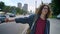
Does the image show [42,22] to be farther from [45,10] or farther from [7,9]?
[7,9]

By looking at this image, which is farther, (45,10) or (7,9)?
(7,9)

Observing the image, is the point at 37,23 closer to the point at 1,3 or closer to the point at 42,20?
the point at 42,20

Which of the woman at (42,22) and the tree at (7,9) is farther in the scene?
the tree at (7,9)

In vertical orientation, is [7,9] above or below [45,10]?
below

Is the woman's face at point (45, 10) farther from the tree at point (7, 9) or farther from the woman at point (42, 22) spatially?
the tree at point (7, 9)

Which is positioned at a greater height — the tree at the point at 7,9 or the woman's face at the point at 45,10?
the woman's face at the point at 45,10

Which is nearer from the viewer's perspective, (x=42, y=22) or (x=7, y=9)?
(x=42, y=22)

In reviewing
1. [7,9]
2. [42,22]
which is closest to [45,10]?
[42,22]

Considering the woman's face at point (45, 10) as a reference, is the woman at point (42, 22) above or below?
below

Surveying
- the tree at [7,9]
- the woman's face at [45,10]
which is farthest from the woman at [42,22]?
the tree at [7,9]

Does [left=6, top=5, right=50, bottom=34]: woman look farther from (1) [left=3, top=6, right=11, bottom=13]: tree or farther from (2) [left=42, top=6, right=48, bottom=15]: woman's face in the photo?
(1) [left=3, top=6, right=11, bottom=13]: tree

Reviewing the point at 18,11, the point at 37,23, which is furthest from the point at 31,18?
the point at 18,11

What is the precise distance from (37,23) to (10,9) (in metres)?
1.70

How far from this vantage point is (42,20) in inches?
68.1
